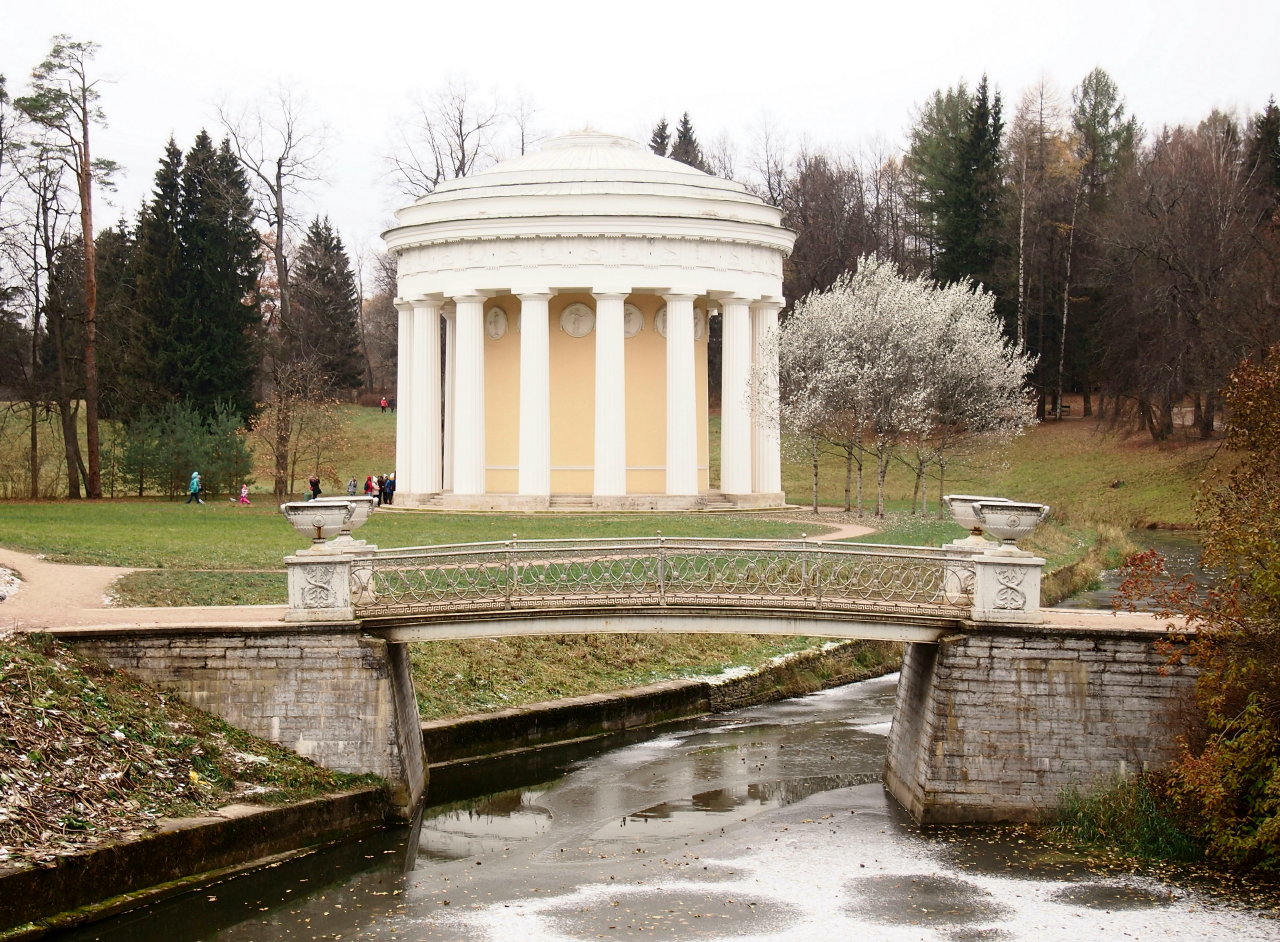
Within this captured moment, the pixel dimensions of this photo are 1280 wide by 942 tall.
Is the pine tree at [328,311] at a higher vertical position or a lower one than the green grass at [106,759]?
higher

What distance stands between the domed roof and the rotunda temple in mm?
64

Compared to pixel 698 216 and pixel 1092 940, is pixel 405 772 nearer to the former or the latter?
pixel 1092 940

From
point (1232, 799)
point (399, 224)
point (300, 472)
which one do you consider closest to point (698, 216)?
point (399, 224)

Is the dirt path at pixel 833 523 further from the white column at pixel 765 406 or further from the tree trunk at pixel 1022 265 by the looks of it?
the tree trunk at pixel 1022 265

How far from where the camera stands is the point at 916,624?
819 inches

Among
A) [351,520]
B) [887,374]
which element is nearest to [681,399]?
[887,374]

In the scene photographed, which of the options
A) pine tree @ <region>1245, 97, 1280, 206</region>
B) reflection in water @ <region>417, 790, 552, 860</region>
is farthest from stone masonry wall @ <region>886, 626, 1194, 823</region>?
pine tree @ <region>1245, 97, 1280, 206</region>

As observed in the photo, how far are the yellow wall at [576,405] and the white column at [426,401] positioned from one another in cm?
193

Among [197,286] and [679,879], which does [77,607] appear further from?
[197,286]

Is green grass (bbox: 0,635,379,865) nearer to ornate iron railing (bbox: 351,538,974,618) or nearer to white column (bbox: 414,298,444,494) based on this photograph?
ornate iron railing (bbox: 351,538,974,618)

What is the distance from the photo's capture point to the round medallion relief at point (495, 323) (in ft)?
173

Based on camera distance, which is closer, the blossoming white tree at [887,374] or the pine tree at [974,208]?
the blossoming white tree at [887,374]

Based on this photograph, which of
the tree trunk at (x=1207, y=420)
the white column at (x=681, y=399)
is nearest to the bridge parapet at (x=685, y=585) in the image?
the white column at (x=681, y=399)

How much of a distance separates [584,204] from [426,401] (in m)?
8.85
